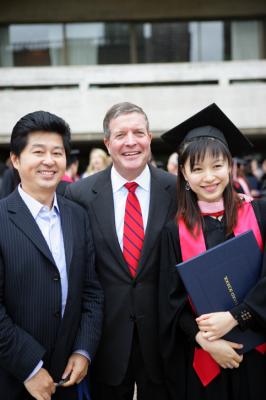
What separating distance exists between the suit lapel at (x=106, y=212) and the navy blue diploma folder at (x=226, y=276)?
489mm

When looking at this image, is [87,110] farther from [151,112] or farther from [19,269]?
[19,269]

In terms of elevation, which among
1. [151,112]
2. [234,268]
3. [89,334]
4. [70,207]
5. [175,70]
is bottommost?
[89,334]

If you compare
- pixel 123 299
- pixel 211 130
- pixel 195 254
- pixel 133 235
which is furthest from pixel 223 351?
pixel 211 130

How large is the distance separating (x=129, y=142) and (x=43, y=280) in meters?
0.97

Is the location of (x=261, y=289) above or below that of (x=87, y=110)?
below

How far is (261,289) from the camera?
215 centimetres

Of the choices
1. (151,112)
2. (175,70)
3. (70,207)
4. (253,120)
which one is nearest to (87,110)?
(151,112)

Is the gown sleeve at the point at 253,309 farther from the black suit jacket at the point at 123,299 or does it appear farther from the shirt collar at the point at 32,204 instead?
the shirt collar at the point at 32,204

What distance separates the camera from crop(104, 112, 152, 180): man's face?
2.58 meters

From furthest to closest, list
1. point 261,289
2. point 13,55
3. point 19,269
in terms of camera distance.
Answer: point 13,55
point 261,289
point 19,269

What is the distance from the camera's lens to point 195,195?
247 centimetres

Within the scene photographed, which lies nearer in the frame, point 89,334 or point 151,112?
point 89,334

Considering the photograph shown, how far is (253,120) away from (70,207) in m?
11.6

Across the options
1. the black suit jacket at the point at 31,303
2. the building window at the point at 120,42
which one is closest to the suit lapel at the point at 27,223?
the black suit jacket at the point at 31,303
